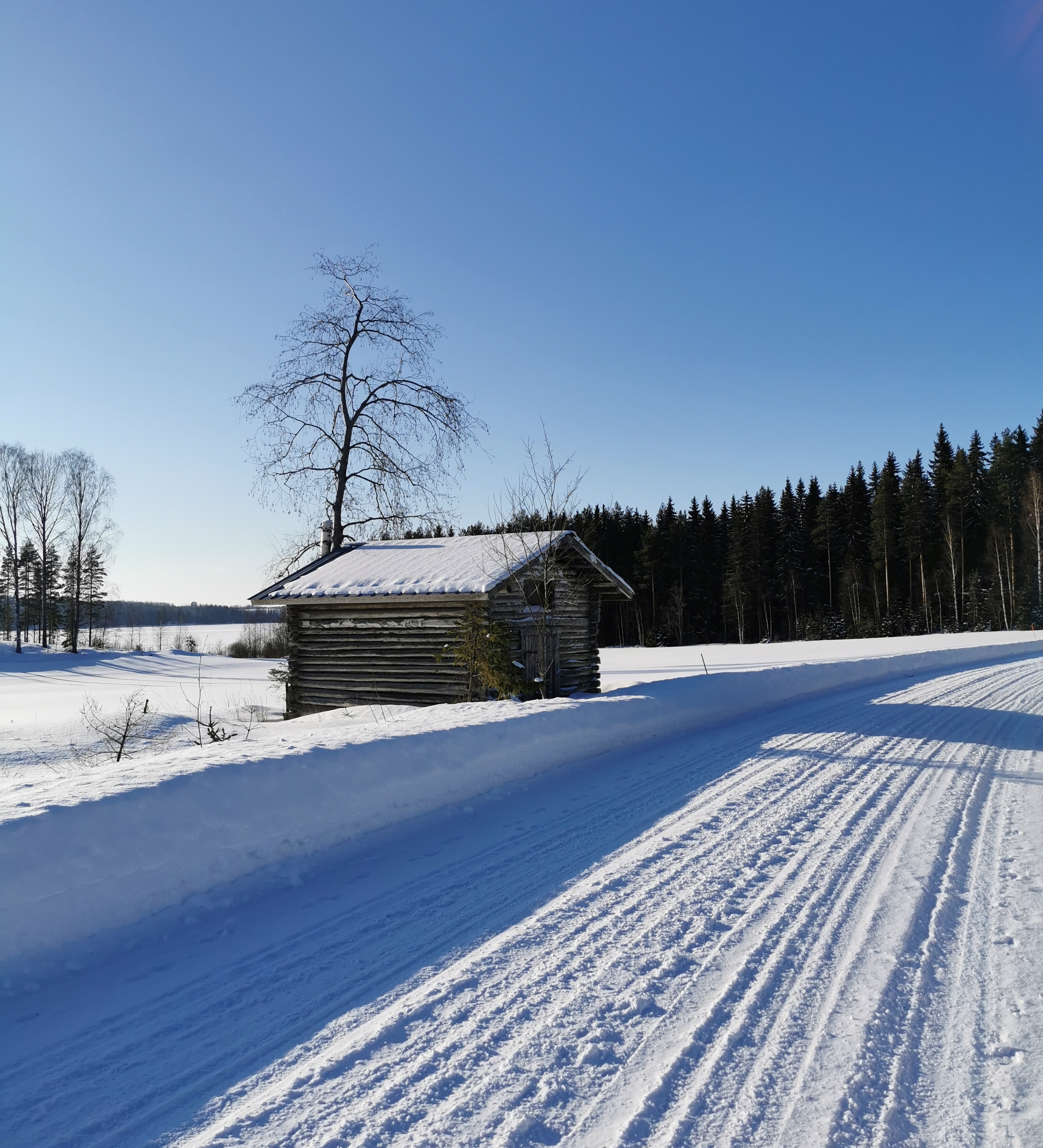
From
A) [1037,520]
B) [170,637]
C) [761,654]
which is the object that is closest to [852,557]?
[1037,520]

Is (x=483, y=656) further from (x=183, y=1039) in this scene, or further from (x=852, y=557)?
(x=852, y=557)

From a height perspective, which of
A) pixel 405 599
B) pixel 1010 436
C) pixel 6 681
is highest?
pixel 1010 436

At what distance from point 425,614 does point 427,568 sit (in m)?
1.36

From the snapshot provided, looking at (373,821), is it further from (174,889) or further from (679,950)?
(679,950)

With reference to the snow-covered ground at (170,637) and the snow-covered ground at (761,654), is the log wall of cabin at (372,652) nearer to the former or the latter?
the snow-covered ground at (761,654)

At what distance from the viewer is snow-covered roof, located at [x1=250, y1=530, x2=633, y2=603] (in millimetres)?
14000

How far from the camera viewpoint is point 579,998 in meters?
3.05

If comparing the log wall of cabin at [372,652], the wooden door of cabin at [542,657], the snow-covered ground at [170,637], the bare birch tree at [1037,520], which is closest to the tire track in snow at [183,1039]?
the wooden door of cabin at [542,657]

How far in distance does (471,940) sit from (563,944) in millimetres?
470

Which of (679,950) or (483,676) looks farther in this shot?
(483,676)

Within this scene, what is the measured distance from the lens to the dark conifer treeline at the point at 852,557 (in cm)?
4781

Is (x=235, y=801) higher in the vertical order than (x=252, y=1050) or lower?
higher

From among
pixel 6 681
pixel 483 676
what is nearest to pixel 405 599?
pixel 483 676

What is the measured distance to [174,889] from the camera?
13.5 ft
